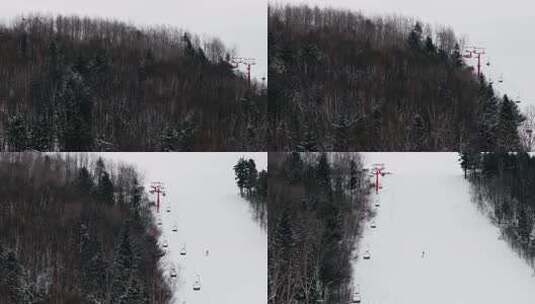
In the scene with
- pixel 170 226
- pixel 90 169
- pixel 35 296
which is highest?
pixel 90 169

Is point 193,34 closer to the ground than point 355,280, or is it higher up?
higher up

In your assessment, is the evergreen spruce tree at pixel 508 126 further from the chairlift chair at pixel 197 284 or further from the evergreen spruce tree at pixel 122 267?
the evergreen spruce tree at pixel 122 267

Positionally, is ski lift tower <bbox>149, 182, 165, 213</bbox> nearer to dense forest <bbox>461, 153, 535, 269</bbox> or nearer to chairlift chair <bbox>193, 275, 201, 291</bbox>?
chairlift chair <bbox>193, 275, 201, 291</bbox>

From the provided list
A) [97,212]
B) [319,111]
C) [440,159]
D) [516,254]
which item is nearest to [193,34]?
[319,111]

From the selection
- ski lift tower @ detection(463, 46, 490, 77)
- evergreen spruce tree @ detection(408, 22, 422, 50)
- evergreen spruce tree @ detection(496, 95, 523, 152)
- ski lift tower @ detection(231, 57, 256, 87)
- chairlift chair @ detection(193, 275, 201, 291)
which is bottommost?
chairlift chair @ detection(193, 275, 201, 291)

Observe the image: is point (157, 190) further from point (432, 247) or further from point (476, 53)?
point (476, 53)

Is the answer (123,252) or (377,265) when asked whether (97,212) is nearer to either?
(123,252)

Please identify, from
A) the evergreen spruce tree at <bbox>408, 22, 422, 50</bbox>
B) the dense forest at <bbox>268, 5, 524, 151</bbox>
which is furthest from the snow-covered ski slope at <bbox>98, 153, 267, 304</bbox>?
the evergreen spruce tree at <bbox>408, 22, 422, 50</bbox>

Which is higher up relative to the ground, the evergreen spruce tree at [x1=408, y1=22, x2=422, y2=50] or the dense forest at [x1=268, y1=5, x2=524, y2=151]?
the evergreen spruce tree at [x1=408, y1=22, x2=422, y2=50]
